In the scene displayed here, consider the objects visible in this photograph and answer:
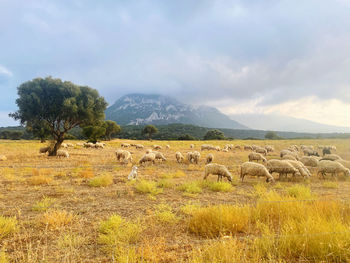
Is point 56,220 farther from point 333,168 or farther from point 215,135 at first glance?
point 215,135

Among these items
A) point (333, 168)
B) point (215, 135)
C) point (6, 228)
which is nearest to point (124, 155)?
point (6, 228)

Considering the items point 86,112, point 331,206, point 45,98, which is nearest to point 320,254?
point 331,206

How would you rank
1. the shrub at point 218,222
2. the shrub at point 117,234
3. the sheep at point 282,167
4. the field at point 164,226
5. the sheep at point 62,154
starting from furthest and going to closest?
1. the sheep at point 62,154
2. the sheep at point 282,167
3. the shrub at point 218,222
4. the shrub at point 117,234
5. the field at point 164,226

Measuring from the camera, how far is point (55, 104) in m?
21.8

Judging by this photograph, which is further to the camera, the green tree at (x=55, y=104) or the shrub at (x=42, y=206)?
the green tree at (x=55, y=104)

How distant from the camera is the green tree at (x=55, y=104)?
2097cm

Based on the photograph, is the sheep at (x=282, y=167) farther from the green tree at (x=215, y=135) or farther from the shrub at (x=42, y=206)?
the green tree at (x=215, y=135)

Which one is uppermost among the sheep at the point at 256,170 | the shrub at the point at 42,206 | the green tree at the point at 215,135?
the green tree at the point at 215,135

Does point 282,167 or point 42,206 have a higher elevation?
point 282,167

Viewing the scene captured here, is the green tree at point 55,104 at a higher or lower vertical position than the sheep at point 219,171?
higher

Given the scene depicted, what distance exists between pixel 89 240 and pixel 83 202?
3447 mm

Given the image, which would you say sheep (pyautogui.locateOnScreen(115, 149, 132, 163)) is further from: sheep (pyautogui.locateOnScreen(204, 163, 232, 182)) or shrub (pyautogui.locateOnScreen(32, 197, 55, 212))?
shrub (pyautogui.locateOnScreen(32, 197, 55, 212))

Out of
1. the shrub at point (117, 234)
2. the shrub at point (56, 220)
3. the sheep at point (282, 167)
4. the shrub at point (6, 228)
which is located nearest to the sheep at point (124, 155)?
the sheep at point (282, 167)

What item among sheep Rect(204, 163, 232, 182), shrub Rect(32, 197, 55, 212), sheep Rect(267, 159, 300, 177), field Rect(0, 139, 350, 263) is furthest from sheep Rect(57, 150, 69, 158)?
sheep Rect(267, 159, 300, 177)
